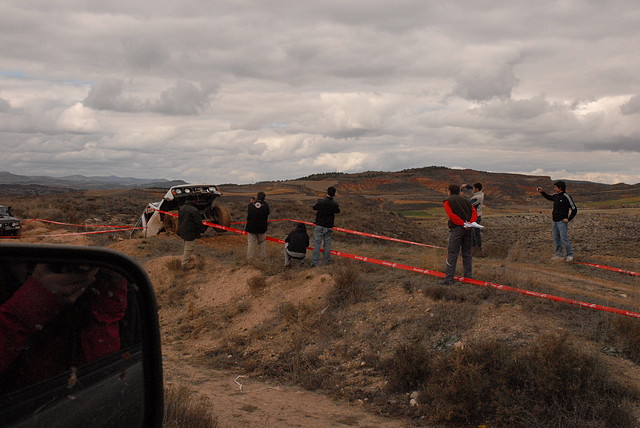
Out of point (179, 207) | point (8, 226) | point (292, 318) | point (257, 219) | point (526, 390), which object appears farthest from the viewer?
point (8, 226)

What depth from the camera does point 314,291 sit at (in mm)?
10711

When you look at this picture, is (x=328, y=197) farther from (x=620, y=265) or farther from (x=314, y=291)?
(x=620, y=265)

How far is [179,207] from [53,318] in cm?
1783

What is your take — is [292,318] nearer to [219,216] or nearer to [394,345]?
[394,345]

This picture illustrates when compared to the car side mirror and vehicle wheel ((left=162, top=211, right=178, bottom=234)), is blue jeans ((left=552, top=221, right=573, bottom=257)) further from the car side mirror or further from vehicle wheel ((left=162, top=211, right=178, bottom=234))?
the car side mirror

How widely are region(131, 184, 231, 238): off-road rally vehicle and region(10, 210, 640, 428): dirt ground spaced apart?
2.18 m

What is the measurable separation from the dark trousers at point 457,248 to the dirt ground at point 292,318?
44 cm

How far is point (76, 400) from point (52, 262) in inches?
17.4

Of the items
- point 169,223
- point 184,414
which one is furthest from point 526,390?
point 169,223

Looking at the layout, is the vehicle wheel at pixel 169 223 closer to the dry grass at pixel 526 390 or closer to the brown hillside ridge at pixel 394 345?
the brown hillside ridge at pixel 394 345

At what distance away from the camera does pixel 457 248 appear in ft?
31.2

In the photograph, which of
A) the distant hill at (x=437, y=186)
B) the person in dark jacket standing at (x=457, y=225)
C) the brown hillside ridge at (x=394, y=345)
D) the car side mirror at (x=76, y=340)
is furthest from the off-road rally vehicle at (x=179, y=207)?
the distant hill at (x=437, y=186)

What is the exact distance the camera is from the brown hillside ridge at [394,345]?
5891mm

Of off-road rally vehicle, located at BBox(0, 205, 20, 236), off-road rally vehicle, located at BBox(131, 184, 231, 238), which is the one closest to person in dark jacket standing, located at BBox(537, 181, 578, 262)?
off-road rally vehicle, located at BBox(131, 184, 231, 238)
